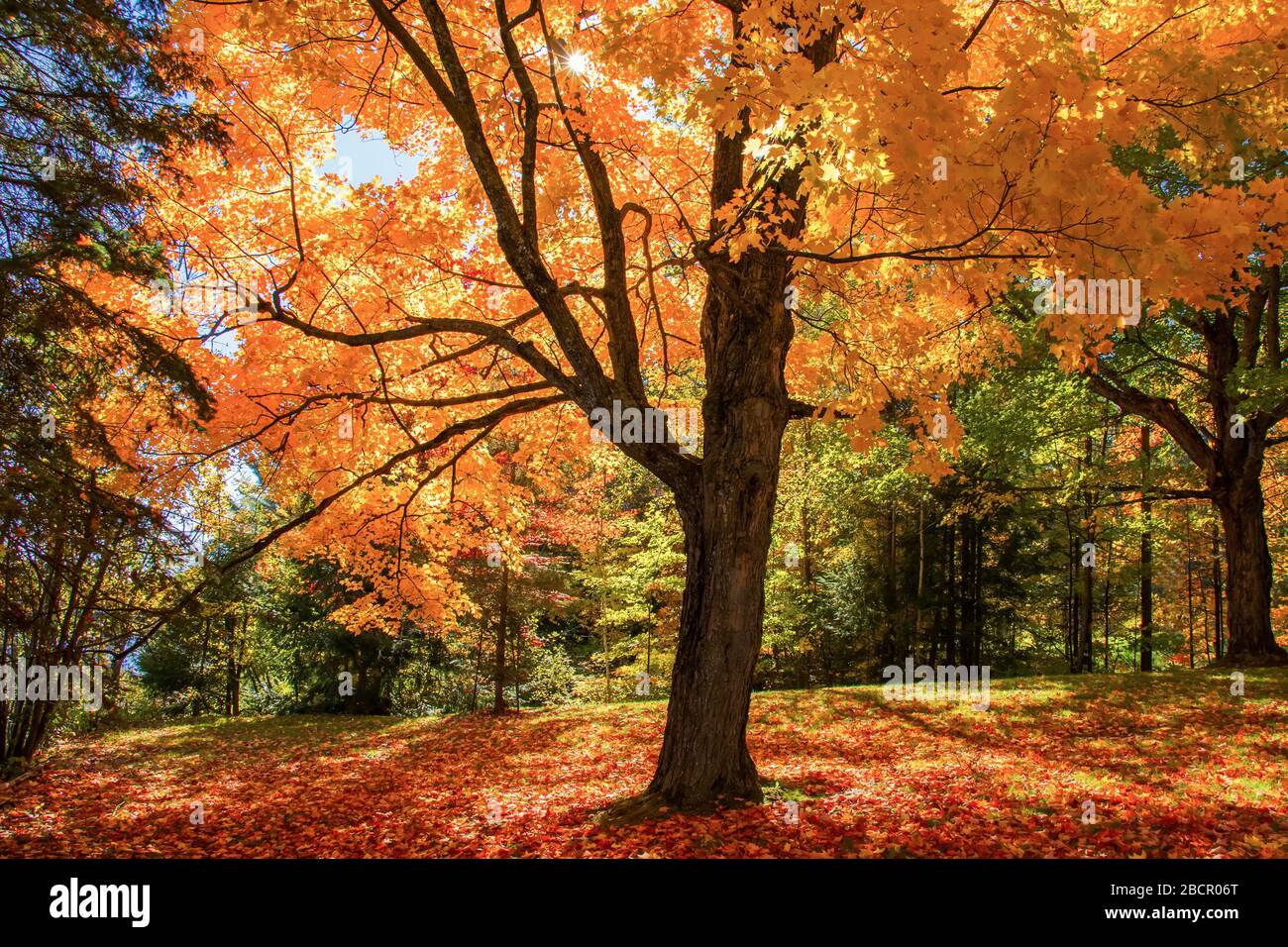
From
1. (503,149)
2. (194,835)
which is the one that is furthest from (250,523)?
(503,149)

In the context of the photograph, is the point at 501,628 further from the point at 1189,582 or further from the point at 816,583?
the point at 1189,582

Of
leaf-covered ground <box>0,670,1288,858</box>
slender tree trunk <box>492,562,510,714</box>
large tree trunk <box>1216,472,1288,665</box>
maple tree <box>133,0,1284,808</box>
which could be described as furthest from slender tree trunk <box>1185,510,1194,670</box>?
slender tree trunk <box>492,562,510,714</box>

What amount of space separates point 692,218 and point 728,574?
176 inches

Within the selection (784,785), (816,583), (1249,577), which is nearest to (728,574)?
(784,785)

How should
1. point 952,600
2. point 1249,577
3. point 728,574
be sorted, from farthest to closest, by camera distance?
point 952,600 < point 1249,577 < point 728,574

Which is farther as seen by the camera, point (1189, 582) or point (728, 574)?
point (1189, 582)

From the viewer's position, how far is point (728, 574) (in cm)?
537

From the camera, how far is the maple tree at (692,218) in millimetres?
3695

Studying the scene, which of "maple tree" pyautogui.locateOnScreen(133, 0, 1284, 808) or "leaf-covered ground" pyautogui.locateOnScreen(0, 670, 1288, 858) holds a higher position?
"maple tree" pyautogui.locateOnScreen(133, 0, 1284, 808)

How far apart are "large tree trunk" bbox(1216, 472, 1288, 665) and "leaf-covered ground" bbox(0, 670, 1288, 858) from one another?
805 millimetres

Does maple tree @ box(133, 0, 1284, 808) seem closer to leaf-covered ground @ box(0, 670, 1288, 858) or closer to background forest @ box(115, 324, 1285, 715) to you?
leaf-covered ground @ box(0, 670, 1288, 858)

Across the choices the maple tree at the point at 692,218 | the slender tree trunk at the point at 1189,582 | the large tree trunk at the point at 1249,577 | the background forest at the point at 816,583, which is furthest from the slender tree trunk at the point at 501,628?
the slender tree trunk at the point at 1189,582

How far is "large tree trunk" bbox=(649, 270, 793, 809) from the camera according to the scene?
5340 mm
